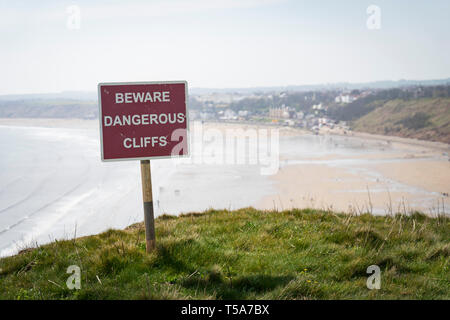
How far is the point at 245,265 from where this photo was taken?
473 cm

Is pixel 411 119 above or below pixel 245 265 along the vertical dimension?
below

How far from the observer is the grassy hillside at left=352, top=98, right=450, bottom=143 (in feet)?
246

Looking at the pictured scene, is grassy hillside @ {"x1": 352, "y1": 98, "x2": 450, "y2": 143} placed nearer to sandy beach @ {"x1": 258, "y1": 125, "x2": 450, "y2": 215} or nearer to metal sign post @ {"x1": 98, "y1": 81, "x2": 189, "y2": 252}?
sandy beach @ {"x1": 258, "y1": 125, "x2": 450, "y2": 215}

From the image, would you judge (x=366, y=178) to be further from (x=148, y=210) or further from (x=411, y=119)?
(x=411, y=119)

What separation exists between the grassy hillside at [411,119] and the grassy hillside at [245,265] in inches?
2822

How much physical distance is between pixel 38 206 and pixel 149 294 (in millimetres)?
24946

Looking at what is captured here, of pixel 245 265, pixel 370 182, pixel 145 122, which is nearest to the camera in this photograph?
pixel 245 265

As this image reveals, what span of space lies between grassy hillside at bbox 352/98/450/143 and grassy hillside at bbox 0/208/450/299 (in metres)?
71.7

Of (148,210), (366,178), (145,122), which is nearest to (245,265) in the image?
(148,210)

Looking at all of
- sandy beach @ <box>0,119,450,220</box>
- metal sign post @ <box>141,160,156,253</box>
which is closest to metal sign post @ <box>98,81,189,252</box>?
metal sign post @ <box>141,160,156,253</box>

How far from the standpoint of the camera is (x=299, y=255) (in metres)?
5.12

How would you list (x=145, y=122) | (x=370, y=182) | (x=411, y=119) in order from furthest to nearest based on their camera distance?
1. (x=411, y=119)
2. (x=370, y=182)
3. (x=145, y=122)

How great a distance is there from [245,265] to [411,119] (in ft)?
295
